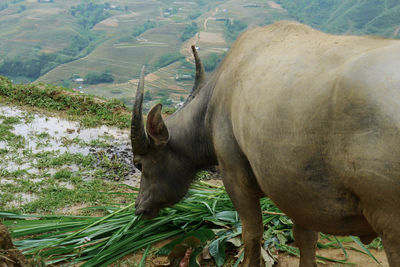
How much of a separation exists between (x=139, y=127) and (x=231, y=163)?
2.35ft

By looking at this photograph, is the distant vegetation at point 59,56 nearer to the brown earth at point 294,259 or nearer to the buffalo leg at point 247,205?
the brown earth at point 294,259

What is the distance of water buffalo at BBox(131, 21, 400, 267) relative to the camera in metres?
1.54

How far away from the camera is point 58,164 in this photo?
→ 5.58m

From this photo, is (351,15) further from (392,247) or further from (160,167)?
(392,247)

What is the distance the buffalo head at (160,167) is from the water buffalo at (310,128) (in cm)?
3

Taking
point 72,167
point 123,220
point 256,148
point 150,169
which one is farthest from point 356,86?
point 72,167

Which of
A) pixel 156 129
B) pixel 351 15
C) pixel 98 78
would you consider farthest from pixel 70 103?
A: pixel 351 15

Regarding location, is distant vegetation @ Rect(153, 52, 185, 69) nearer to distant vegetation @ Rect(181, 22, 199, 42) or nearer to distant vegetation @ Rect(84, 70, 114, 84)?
distant vegetation @ Rect(84, 70, 114, 84)

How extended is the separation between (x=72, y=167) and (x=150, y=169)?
286cm

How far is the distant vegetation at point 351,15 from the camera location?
7695mm

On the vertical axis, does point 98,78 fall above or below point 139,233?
below

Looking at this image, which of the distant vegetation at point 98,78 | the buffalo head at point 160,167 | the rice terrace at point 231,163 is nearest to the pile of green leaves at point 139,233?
the rice terrace at point 231,163

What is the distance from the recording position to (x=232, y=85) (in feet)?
7.86

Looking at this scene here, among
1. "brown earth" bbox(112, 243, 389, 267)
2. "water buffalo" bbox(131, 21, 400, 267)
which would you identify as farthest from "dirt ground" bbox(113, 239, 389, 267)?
"water buffalo" bbox(131, 21, 400, 267)
